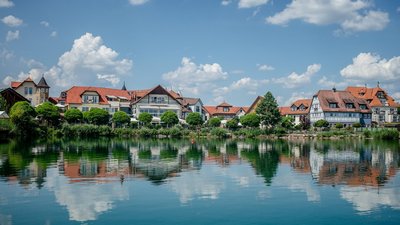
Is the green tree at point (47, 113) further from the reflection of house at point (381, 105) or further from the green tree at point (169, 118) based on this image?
the reflection of house at point (381, 105)

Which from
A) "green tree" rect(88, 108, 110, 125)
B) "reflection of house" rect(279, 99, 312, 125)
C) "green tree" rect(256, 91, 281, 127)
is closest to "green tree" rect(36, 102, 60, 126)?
"green tree" rect(88, 108, 110, 125)

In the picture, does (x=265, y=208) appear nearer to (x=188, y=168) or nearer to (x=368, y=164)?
(x=188, y=168)

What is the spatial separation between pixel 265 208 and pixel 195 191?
147 inches

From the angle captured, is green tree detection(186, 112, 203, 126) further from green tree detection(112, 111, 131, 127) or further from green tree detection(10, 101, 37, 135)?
green tree detection(10, 101, 37, 135)

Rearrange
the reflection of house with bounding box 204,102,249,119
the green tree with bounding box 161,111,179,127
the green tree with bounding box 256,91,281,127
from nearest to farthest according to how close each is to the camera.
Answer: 1. the green tree with bounding box 161,111,179,127
2. the green tree with bounding box 256,91,281,127
3. the reflection of house with bounding box 204,102,249,119

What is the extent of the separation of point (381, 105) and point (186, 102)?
41275 mm

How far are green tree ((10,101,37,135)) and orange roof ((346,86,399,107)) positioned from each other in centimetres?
6624

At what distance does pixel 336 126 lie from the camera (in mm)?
74125

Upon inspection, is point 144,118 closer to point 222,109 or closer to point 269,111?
point 269,111

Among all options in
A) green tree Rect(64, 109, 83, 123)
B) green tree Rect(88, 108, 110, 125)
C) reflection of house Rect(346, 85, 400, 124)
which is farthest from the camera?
reflection of house Rect(346, 85, 400, 124)

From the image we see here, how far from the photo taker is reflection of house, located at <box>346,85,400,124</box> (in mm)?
85438

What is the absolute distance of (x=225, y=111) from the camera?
327ft

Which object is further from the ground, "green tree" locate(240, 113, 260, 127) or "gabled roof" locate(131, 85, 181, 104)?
"gabled roof" locate(131, 85, 181, 104)

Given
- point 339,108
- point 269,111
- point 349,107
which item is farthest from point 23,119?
point 349,107
